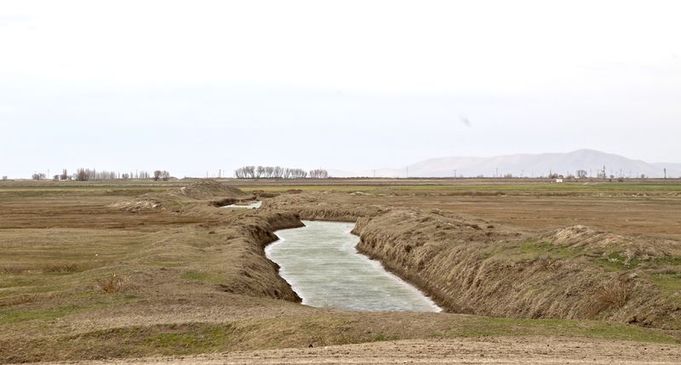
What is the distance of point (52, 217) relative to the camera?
9844 cm

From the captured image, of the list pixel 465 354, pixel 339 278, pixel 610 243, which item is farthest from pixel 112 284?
pixel 610 243

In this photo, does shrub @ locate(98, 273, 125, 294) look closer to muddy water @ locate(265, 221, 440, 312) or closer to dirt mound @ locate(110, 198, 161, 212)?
muddy water @ locate(265, 221, 440, 312)

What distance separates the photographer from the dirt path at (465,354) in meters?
20.0

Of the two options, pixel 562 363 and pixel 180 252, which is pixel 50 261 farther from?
pixel 562 363

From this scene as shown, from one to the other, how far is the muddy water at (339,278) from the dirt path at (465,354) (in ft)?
53.7

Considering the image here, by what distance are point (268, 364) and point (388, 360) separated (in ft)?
11.2

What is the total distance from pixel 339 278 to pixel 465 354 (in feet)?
98.6

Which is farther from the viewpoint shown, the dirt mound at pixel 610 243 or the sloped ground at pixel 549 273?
the dirt mound at pixel 610 243

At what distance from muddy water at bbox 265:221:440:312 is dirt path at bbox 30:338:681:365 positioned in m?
16.4

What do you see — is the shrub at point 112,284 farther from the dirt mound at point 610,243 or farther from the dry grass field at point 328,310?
the dirt mound at point 610,243

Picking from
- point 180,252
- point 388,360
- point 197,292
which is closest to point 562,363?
point 388,360

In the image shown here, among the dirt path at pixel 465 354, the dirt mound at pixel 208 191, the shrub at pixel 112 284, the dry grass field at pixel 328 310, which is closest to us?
the dirt path at pixel 465 354

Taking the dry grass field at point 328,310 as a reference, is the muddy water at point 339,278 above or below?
below

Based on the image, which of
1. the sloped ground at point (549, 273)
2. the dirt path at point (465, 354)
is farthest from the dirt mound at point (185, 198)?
the dirt path at point (465, 354)
